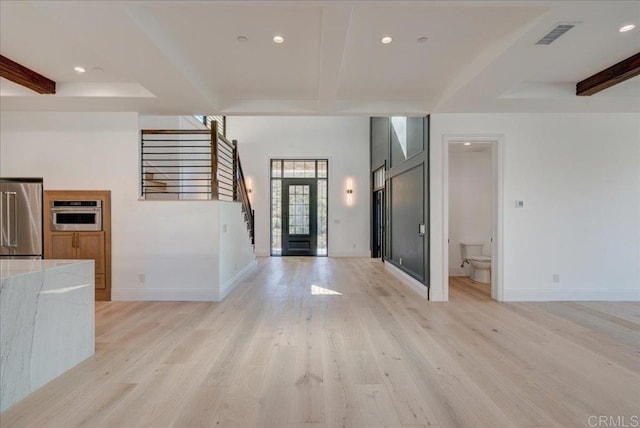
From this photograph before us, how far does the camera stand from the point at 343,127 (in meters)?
8.85

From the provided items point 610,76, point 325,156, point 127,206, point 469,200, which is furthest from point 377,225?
point 127,206

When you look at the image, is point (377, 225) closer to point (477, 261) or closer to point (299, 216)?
point (299, 216)

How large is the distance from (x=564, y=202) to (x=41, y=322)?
20.5ft

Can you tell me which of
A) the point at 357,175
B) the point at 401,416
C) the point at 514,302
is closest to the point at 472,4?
the point at 401,416

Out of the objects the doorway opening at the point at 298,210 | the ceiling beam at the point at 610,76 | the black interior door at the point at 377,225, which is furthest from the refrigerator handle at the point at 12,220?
the ceiling beam at the point at 610,76

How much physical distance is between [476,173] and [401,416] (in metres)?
5.37

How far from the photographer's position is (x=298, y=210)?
349 inches

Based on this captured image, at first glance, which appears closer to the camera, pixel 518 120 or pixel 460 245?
pixel 518 120

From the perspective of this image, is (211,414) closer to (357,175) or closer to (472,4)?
(472,4)

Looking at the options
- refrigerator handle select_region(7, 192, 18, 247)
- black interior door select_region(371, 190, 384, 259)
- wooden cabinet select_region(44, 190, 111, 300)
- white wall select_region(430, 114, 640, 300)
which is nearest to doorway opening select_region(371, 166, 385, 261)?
black interior door select_region(371, 190, 384, 259)

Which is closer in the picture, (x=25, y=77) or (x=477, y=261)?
(x=25, y=77)

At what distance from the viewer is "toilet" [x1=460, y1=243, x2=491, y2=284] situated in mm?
5465

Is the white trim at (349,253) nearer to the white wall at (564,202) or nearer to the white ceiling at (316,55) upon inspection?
the white wall at (564,202)

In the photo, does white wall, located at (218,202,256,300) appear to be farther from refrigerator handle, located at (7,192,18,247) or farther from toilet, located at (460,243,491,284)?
toilet, located at (460,243,491,284)
